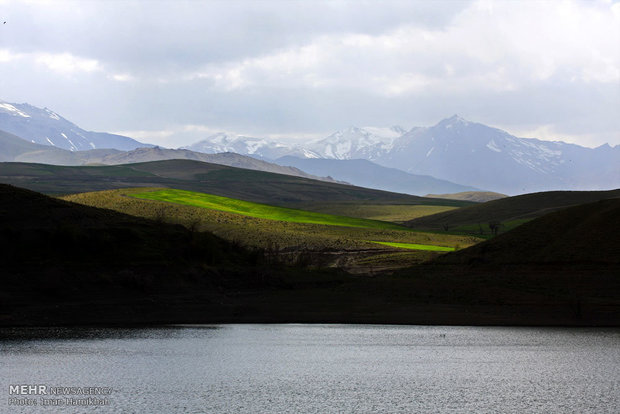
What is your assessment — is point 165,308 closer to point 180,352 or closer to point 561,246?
point 180,352

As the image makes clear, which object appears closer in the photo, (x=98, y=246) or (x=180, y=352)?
(x=180, y=352)

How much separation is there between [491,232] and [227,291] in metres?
108

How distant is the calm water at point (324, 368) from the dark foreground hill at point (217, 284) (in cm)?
508

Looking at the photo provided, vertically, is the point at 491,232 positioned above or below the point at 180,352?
above

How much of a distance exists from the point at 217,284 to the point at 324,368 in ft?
109

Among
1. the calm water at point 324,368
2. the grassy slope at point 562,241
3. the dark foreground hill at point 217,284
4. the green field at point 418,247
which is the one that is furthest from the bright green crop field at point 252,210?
the calm water at point 324,368

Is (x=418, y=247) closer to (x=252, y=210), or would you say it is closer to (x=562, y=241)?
(x=562, y=241)

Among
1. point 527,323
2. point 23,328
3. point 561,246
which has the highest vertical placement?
point 561,246

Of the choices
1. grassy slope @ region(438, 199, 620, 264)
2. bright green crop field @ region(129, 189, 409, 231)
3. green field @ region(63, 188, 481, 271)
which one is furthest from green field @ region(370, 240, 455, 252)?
grassy slope @ region(438, 199, 620, 264)

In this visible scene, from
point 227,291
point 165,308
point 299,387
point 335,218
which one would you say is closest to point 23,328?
point 165,308

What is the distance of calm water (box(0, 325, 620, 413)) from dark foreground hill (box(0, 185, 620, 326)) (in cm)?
508

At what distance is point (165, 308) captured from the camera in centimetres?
7081

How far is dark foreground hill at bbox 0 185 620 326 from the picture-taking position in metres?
69.0

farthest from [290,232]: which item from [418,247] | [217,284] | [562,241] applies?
[562,241]
